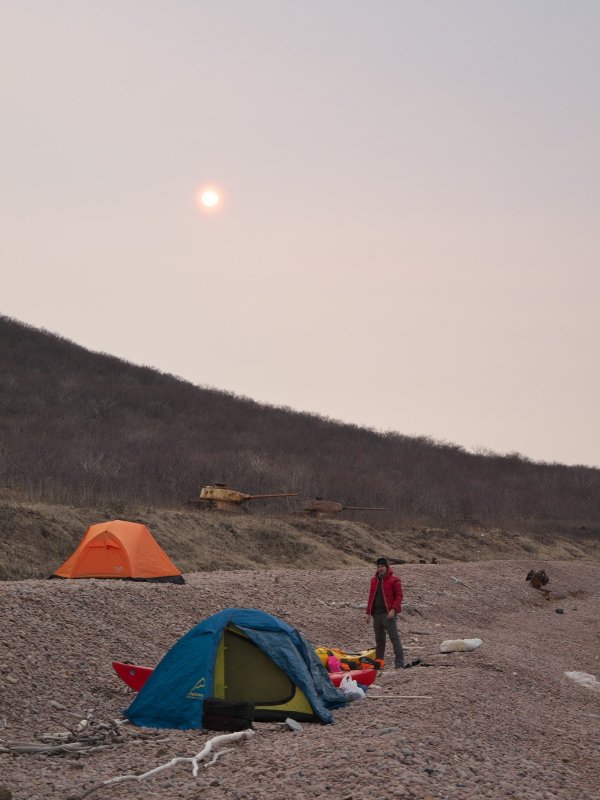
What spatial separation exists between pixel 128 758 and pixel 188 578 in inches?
453

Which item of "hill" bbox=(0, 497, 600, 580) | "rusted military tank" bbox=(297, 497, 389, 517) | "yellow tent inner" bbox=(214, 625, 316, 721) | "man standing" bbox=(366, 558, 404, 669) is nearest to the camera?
"yellow tent inner" bbox=(214, 625, 316, 721)

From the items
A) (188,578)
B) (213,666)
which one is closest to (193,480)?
(188,578)

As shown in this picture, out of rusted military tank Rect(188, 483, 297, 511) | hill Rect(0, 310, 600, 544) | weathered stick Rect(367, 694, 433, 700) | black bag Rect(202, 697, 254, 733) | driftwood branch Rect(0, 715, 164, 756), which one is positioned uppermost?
hill Rect(0, 310, 600, 544)

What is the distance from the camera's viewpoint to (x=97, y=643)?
41.2 feet

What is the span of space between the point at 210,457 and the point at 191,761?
107 ft

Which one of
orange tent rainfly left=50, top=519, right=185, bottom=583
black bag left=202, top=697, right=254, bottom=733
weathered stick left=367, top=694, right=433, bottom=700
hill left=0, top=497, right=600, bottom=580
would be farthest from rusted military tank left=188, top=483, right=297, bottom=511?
black bag left=202, top=697, right=254, bottom=733

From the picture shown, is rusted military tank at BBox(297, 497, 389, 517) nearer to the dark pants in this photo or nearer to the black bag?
the dark pants

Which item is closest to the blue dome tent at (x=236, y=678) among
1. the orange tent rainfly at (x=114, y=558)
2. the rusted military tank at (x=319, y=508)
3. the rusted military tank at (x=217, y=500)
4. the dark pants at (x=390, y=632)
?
the dark pants at (x=390, y=632)

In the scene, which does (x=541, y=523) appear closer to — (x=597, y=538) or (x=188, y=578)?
(x=597, y=538)

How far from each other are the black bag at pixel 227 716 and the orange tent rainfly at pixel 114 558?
8453 millimetres

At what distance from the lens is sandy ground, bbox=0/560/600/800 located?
295 inches

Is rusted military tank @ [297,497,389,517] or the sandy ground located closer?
the sandy ground

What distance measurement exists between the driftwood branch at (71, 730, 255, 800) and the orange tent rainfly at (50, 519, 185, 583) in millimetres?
9035

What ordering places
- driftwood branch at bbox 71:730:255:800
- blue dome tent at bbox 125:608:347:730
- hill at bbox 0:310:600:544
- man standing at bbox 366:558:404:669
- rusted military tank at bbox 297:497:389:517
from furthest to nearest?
hill at bbox 0:310:600:544, rusted military tank at bbox 297:497:389:517, man standing at bbox 366:558:404:669, blue dome tent at bbox 125:608:347:730, driftwood branch at bbox 71:730:255:800
